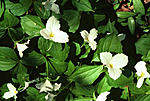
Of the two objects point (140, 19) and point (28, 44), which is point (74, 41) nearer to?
point (28, 44)

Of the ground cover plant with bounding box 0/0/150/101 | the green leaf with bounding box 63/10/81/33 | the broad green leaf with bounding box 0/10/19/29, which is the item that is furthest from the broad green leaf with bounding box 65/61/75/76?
the broad green leaf with bounding box 0/10/19/29

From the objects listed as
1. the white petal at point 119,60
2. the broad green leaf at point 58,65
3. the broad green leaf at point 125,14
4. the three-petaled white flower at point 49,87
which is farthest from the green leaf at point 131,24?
the three-petaled white flower at point 49,87

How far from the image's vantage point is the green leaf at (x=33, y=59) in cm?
144

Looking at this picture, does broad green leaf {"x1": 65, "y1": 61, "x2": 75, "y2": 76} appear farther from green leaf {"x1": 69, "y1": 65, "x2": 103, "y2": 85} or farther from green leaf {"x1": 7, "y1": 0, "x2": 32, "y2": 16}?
green leaf {"x1": 7, "y1": 0, "x2": 32, "y2": 16}

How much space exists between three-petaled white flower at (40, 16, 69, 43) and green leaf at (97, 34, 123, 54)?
0.78 feet

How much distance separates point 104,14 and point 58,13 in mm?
478

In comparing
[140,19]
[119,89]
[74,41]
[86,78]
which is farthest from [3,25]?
[140,19]

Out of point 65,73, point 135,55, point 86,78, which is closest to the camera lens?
point 86,78

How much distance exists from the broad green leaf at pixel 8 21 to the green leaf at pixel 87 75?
0.54 meters

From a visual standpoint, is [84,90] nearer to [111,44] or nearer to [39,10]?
[111,44]

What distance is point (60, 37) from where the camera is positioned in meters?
1.36

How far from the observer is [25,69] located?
151 cm

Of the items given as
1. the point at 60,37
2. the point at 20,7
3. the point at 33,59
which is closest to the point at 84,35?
the point at 60,37

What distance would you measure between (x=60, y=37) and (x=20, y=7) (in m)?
0.36
